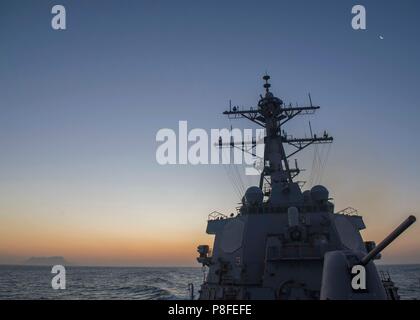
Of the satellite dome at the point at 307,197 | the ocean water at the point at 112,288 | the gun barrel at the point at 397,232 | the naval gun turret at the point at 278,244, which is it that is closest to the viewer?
the gun barrel at the point at 397,232

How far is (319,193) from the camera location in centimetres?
1251

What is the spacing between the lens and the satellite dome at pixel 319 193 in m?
12.5

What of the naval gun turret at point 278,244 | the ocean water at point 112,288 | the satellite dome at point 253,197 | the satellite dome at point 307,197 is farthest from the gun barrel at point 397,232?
the ocean water at point 112,288

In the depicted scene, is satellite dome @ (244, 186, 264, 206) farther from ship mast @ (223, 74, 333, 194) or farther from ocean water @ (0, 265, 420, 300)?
ocean water @ (0, 265, 420, 300)

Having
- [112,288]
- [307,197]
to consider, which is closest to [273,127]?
[307,197]

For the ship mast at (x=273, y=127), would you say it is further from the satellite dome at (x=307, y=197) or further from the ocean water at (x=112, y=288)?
the ocean water at (x=112, y=288)

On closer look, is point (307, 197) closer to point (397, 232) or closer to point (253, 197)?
point (253, 197)

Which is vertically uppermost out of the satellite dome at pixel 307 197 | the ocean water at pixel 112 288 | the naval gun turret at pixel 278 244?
the satellite dome at pixel 307 197

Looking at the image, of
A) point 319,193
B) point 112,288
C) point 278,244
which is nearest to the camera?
point 278,244
